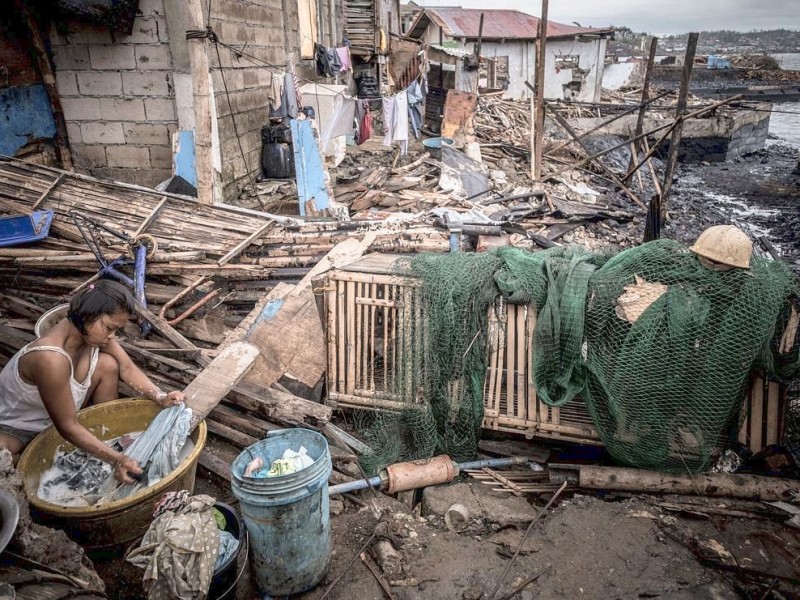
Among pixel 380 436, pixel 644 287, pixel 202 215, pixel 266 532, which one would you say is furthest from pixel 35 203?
pixel 644 287

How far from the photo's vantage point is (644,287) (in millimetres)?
4164

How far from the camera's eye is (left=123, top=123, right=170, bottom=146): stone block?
928 centimetres

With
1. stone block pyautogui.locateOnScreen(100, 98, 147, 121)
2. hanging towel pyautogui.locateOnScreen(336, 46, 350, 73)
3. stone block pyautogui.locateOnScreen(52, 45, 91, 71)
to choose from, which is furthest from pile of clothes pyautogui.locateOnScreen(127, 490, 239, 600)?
hanging towel pyautogui.locateOnScreen(336, 46, 350, 73)

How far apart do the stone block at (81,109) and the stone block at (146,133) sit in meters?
0.59

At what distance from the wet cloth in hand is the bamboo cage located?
92.3 inches

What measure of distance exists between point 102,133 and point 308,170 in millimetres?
3919

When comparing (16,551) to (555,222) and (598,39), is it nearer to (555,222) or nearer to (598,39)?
(555,222)

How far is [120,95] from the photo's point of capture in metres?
9.15

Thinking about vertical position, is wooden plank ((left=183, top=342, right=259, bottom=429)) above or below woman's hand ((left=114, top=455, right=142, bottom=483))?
below

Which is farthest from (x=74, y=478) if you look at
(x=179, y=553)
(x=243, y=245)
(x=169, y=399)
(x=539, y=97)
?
(x=539, y=97)

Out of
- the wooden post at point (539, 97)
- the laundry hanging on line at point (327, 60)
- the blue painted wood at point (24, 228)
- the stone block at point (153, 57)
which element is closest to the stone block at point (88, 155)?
the stone block at point (153, 57)

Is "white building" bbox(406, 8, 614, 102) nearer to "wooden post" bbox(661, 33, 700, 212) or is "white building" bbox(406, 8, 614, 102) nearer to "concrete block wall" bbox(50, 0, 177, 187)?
"wooden post" bbox(661, 33, 700, 212)

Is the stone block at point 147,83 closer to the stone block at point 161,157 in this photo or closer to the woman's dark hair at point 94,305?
the stone block at point 161,157

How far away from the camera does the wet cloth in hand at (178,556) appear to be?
2580 millimetres
